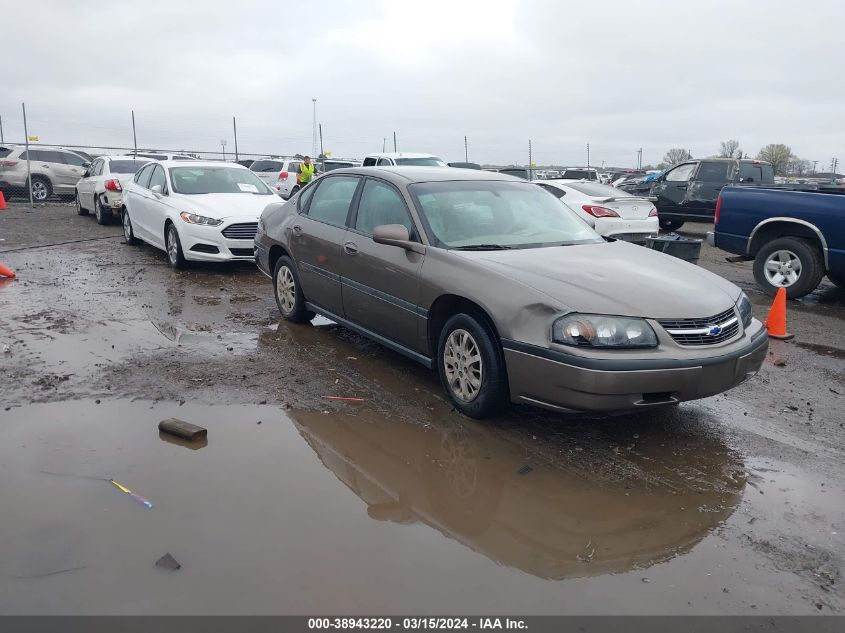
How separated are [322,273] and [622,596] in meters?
4.10

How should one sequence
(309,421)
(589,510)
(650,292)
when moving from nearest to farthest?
(589,510) → (650,292) → (309,421)

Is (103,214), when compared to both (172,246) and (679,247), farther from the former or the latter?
(679,247)

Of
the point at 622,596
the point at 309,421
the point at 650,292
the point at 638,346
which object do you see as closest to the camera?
the point at 622,596

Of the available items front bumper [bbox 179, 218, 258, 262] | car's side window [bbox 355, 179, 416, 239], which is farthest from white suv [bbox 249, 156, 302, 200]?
car's side window [bbox 355, 179, 416, 239]

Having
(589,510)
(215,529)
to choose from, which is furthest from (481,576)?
(215,529)

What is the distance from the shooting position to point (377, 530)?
340cm

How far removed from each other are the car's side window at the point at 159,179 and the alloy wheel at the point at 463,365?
741 centimetres

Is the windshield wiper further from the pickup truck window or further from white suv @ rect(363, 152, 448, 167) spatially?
the pickup truck window

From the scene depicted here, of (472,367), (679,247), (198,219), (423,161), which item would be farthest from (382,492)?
(423,161)

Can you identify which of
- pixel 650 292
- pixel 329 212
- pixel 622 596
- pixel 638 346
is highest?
pixel 329 212

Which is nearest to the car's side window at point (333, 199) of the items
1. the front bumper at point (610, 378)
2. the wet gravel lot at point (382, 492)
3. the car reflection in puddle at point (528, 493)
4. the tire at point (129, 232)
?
the wet gravel lot at point (382, 492)

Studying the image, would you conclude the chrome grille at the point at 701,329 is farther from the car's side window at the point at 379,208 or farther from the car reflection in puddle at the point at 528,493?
the car's side window at the point at 379,208

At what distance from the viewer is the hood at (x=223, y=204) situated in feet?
32.4

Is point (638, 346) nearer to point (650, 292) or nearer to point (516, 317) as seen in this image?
point (650, 292)
